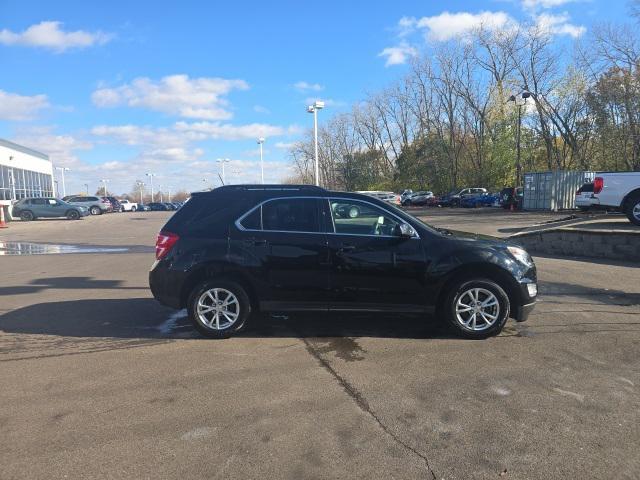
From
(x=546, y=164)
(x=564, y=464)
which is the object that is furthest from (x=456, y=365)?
(x=546, y=164)

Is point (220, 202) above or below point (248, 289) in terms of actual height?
above

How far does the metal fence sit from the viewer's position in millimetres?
30828

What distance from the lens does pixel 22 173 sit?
4984 cm

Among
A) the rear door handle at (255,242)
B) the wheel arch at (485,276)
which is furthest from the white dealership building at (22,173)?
the wheel arch at (485,276)

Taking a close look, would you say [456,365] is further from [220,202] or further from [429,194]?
[429,194]

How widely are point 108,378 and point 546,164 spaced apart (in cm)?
5285

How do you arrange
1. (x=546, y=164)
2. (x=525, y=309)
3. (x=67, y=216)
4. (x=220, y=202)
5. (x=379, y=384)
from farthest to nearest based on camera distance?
(x=546, y=164) < (x=67, y=216) < (x=220, y=202) < (x=525, y=309) < (x=379, y=384)

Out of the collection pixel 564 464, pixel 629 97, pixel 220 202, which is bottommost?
pixel 564 464

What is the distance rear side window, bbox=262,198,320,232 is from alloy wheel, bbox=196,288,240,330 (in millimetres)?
930

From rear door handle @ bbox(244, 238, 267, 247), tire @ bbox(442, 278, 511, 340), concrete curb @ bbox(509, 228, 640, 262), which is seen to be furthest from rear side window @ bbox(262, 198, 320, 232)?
concrete curb @ bbox(509, 228, 640, 262)

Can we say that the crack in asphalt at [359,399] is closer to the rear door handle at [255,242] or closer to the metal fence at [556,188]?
the rear door handle at [255,242]

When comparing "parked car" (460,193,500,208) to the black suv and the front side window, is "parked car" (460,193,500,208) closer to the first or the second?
the black suv

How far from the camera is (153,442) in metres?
3.48

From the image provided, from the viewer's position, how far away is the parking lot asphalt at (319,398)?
321 cm
